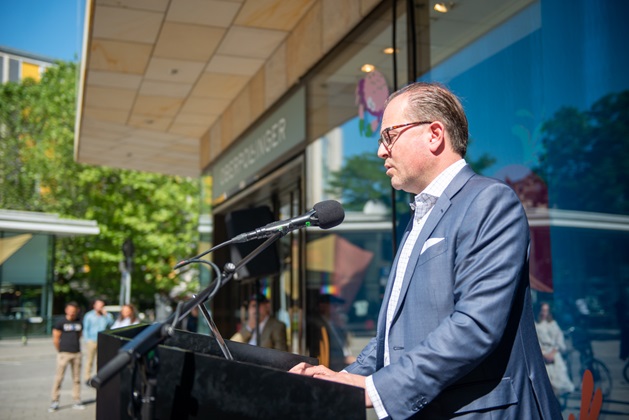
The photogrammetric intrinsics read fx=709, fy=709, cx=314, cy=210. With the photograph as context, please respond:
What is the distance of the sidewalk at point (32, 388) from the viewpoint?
11.4m

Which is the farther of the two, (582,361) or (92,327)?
(92,327)

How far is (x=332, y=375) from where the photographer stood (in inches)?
82.3

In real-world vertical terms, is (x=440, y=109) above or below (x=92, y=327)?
above

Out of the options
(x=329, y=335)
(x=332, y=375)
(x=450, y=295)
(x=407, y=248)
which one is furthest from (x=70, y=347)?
(x=450, y=295)

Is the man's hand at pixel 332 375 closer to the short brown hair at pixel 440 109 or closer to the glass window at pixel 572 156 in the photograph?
the short brown hair at pixel 440 109

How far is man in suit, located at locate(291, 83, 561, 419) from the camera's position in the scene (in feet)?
6.49

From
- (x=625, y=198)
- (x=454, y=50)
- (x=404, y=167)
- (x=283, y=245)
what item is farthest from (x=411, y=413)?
(x=283, y=245)

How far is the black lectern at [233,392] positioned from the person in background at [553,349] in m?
2.77

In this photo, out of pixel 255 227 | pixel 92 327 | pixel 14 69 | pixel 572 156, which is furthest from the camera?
pixel 14 69

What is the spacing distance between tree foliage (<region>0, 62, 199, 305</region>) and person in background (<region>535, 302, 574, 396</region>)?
31240 millimetres

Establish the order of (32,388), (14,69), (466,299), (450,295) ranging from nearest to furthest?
1. (466,299)
2. (450,295)
3. (32,388)
4. (14,69)

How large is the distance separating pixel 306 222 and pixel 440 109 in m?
0.62

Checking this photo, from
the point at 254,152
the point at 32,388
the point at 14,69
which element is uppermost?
the point at 14,69

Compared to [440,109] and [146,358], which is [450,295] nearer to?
[440,109]
